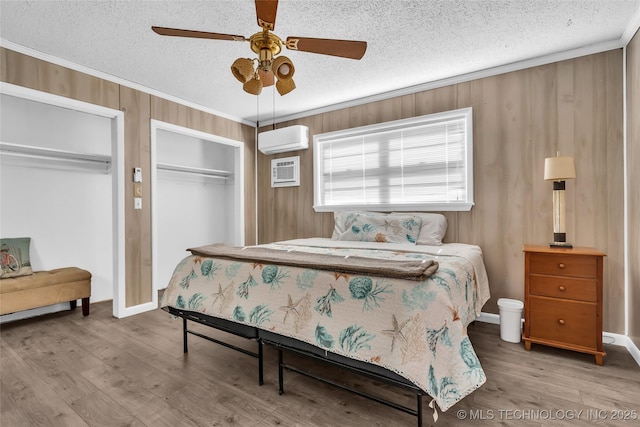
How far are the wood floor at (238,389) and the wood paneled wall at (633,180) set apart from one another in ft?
1.22

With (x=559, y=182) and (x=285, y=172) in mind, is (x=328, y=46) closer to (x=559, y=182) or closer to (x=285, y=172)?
(x=559, y=182)

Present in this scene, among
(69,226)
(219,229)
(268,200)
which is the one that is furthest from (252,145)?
(69,226)

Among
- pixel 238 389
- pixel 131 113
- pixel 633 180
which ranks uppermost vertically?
pixel 131 113

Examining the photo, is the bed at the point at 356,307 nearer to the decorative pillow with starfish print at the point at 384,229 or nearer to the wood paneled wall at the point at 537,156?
the decorative pillow with starfish print at the point at 384,229

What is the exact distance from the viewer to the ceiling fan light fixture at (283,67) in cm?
178

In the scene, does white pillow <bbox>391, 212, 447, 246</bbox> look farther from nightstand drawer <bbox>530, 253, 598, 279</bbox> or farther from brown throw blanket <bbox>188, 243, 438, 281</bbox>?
brown throw blanket <bbox>188, 243, 438, 281</bbox>

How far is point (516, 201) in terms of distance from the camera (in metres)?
2.91

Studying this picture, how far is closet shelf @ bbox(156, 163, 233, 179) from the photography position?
4289 mm

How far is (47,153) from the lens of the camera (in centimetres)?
332

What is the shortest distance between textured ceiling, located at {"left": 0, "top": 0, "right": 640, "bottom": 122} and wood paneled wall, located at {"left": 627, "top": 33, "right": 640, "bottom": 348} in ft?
0.94

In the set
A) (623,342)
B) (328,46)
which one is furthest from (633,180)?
(328,46)

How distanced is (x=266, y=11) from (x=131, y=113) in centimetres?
248

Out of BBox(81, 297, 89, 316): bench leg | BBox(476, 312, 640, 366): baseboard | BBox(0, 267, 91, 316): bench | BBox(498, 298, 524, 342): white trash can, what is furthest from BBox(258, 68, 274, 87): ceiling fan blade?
BBox(476, 312, 640, 366): baseboard

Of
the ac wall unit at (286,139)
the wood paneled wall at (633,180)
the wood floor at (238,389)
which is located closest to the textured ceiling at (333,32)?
the wood paneled wall at (633,180)
